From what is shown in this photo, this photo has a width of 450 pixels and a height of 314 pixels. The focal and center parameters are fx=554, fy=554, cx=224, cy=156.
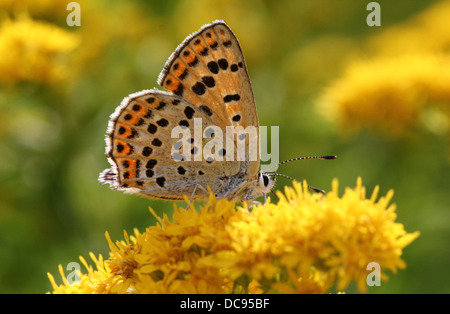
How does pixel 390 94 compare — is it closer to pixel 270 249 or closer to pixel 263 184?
pixel 263 184

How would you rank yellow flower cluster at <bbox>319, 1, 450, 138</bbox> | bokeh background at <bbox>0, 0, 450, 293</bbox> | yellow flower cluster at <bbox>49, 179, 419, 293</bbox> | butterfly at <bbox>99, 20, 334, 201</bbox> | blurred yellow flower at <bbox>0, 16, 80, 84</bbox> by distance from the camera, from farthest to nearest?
yellow flower cluster at <bbox>319, 1, 450, 138</bbox> < blurred yellow flower at <bbox>0, 16, 80, 84</bbox> < bokeh background at <bbox>0, 0, 450, 293</bbox> < butterfly at <bbox>99, 20, 334, 201</bbox> < yellow flower cluster at <bbox>49, 179, 419, 293</bbox>

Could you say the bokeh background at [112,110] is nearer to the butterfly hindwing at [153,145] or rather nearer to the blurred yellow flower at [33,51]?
the blurred yellow flower at [33,51]

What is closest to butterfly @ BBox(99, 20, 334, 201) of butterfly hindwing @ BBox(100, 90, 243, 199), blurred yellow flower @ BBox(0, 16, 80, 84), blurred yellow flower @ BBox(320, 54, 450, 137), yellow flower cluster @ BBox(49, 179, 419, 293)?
butterfly hindwing @ BBox(100, 90, 243, 199)

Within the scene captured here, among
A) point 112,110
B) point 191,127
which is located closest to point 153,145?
point 191,127

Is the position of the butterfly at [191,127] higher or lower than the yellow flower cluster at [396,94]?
lower

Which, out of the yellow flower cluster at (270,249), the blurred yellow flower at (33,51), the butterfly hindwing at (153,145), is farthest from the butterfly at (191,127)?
the blurred yellow flower at (33,51)

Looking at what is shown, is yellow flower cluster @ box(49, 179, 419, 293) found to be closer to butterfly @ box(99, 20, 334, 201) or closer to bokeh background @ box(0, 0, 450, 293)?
butterfly @ box(99, 20, 334, 201)
